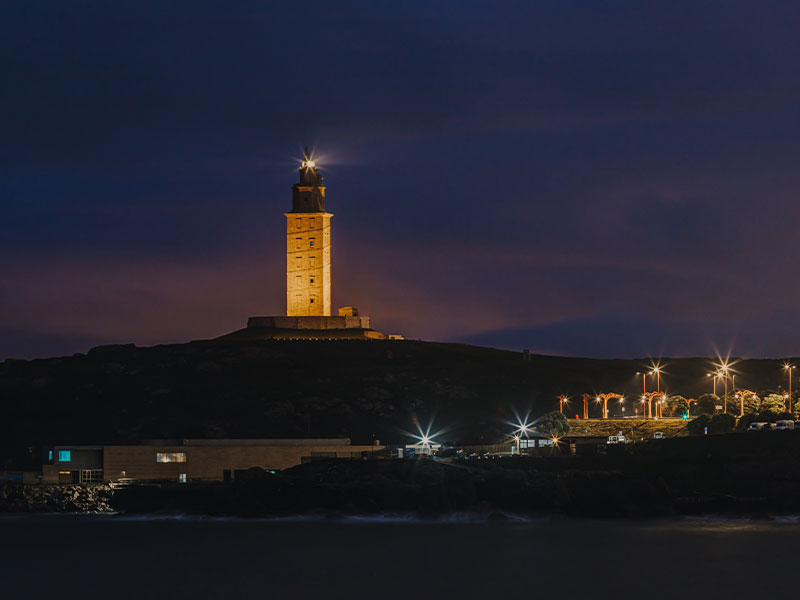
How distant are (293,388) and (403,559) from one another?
87.7m

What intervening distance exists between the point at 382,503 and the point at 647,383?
316ft

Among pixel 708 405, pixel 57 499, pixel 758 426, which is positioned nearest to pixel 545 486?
pixel 758 426

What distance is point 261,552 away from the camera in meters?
84.1

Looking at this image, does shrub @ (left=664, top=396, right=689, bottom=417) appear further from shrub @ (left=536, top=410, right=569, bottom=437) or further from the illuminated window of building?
the illuminated window of building

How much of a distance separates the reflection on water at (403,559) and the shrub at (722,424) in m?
23.7


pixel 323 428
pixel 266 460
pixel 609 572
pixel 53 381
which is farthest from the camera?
pixel 53 381

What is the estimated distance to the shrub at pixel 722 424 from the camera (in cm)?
11819

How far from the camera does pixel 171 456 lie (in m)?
122

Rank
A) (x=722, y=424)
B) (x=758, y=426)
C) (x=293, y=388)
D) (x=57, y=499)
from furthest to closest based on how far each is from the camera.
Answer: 1. (x=293, y=388)
2. (x=722, y=424)
3. (x=758, y=426)
4. (x=57, y=499)

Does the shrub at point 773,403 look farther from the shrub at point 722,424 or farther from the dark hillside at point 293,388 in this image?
the dark hillside at point 293,388

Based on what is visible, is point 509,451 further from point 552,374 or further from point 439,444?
point 552,374

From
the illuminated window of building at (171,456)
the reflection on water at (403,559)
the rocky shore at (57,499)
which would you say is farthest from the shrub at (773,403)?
the rocky shore at (57,499)

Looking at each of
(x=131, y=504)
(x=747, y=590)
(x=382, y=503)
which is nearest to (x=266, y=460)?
(x=131, y=504)

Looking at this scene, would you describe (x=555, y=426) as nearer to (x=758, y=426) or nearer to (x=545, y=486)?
(x=758, y=426)
